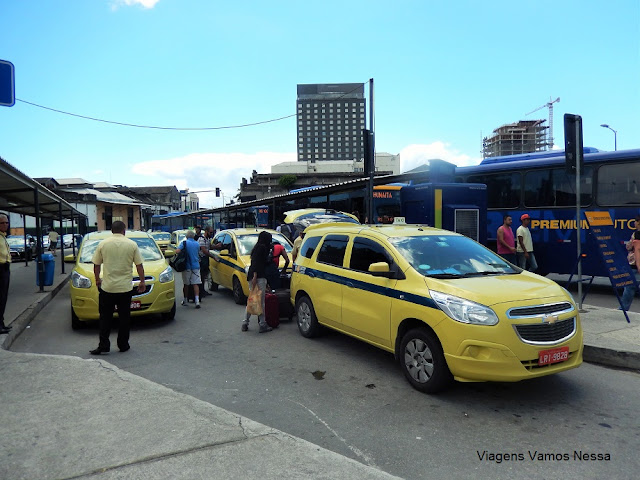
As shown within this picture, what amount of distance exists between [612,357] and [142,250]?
840 cm

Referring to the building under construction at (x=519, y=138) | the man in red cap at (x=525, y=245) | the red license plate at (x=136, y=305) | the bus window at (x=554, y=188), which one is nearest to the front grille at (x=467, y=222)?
the man in red cap at (x=525, y=245)

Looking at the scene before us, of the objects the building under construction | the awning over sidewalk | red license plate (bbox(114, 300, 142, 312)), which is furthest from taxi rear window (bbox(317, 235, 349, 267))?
the building under construction

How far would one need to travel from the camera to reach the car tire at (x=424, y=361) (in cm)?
477

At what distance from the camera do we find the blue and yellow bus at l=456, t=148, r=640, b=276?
425 inches

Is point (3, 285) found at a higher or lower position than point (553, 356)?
higher

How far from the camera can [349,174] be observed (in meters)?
113

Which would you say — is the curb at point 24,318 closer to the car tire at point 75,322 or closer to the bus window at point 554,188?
the car tire at point 75,322

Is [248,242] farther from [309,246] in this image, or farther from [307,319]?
[307,319]

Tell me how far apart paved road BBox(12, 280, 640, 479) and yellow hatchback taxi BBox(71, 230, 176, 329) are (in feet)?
2.45

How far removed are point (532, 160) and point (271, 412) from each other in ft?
36.0

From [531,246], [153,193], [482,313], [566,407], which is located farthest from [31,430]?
[153,193]

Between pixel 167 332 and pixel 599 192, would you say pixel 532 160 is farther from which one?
pixel 167 332

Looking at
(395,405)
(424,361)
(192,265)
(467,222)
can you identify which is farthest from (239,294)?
(395,405)

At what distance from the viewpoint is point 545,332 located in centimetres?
461
